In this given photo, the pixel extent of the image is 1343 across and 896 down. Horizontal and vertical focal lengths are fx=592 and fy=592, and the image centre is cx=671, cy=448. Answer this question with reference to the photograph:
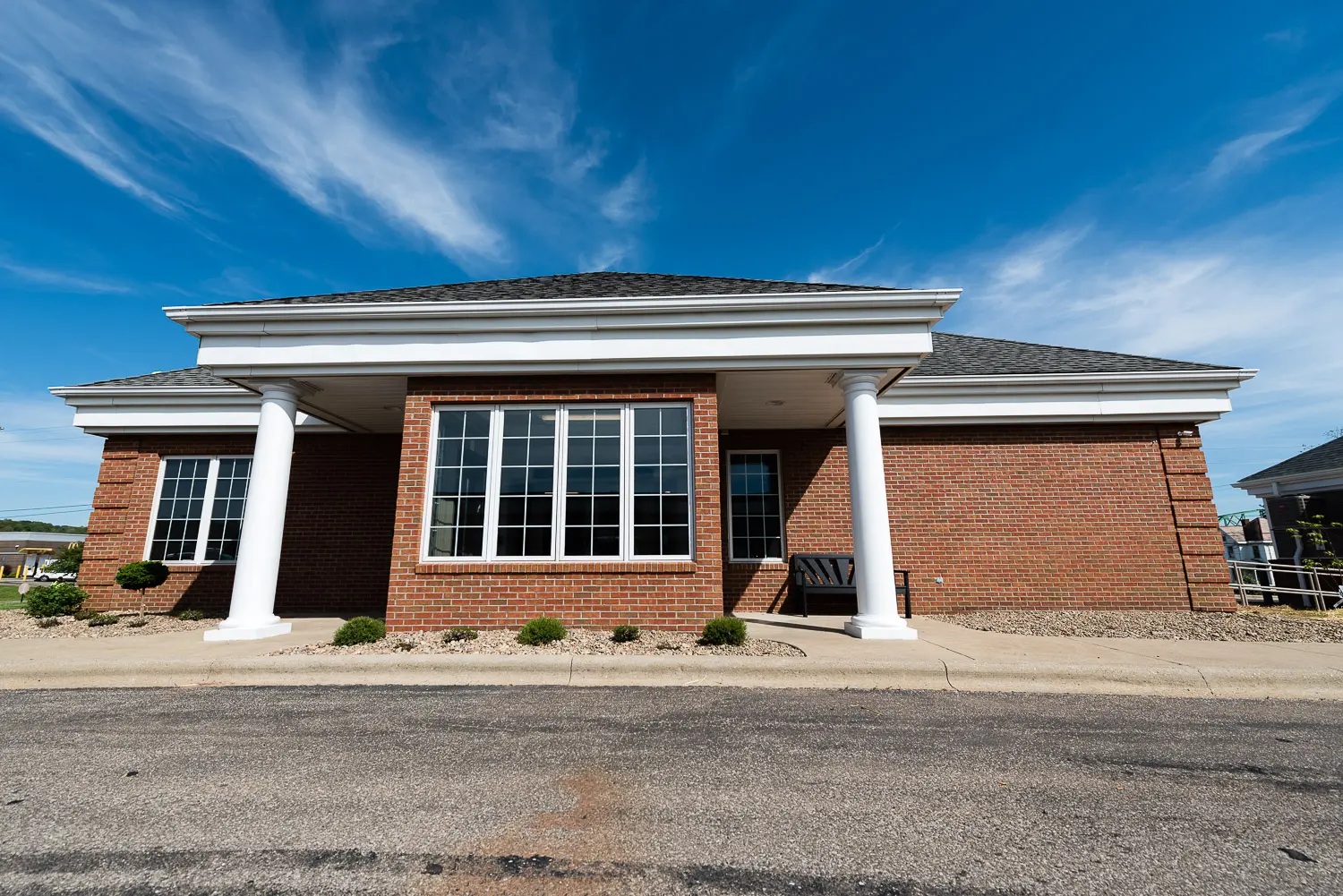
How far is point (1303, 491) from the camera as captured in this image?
1828 cm

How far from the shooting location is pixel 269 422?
7961 millimetres

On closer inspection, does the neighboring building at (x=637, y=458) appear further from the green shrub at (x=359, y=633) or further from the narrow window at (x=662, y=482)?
the green shrub at (x=359, y=633)

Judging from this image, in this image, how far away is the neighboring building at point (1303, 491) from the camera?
17.2 meters

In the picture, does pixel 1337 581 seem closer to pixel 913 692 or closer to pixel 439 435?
pixel 913 692

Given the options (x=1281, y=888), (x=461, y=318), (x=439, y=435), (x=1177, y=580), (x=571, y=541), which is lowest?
(x=1281, y=888)

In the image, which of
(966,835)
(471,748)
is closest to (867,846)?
(966,835)

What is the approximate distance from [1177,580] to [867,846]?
34.6 ft

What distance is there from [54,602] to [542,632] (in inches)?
343

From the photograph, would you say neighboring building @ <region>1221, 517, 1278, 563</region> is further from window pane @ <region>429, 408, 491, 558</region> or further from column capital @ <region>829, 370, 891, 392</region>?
window pane @ <region>429, 408, 491, 558</region>

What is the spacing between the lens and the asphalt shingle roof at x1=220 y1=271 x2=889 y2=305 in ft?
27.0

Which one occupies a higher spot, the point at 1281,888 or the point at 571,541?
the point at 571,541

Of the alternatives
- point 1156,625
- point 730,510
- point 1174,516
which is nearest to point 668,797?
point 730,510

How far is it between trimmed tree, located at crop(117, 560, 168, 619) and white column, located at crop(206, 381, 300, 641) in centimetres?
371

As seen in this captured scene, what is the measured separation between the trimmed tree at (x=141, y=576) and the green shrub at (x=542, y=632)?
7340 millimetres
